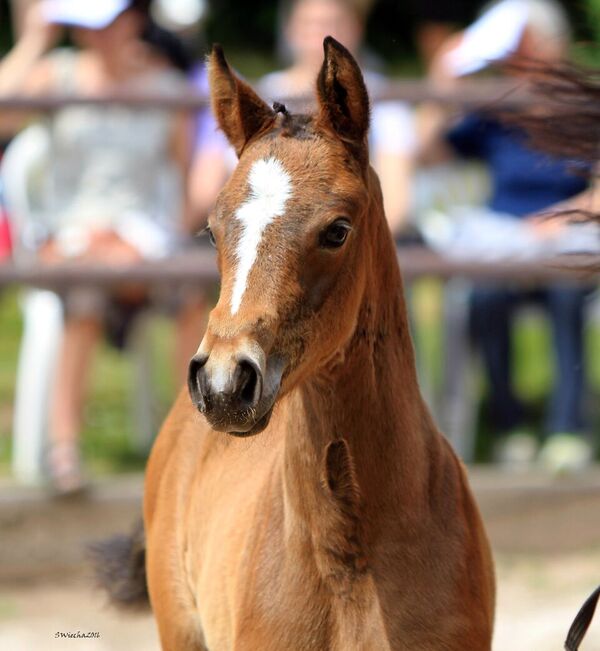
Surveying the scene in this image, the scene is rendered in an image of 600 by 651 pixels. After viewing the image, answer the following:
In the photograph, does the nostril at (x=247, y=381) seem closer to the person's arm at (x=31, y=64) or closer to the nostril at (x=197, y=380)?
the nostril at (x=197, y=380)

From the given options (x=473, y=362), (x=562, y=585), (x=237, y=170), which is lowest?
(x=562, y=585)

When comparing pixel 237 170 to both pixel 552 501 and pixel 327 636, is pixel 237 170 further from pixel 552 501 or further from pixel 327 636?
pixel 552 501

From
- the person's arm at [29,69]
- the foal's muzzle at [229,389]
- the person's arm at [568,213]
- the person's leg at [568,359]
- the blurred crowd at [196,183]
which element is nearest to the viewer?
the foal's muzzle at [229,389]

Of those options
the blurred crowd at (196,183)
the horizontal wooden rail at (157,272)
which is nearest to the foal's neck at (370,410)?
the horizontal wooden rail at (157,272)

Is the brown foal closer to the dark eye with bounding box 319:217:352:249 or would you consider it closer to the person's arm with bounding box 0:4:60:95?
the dark eye with bounding box 319:217:352:249

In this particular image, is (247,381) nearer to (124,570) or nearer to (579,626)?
(579,626)

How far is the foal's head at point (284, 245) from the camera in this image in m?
2.43

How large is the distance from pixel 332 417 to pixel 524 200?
382cm

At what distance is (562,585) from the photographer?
5684mm

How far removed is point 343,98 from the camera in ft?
9.11

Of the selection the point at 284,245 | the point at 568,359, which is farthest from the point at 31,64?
the point at 284,245

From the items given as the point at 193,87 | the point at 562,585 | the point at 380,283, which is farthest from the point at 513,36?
the point at 380,283

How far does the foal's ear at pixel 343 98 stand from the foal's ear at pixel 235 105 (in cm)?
16

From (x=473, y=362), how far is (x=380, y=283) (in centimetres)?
440
